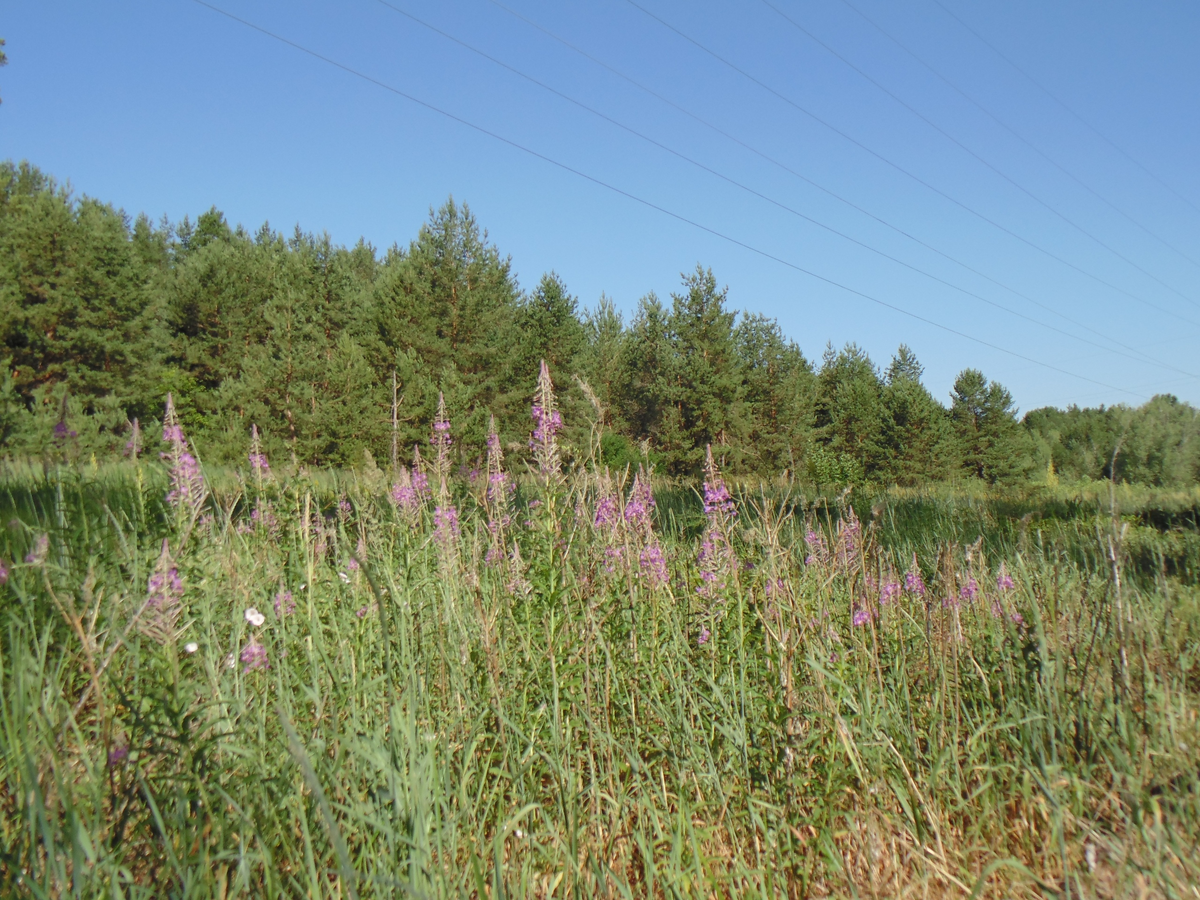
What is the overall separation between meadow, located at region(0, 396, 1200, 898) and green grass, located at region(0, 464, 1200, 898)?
1cm

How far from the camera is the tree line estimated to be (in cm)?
2634

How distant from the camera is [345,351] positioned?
27500 millimetres

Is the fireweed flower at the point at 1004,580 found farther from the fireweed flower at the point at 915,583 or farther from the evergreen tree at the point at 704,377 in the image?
the evergreen tree at the point at 704,377

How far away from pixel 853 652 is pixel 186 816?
1902 mm

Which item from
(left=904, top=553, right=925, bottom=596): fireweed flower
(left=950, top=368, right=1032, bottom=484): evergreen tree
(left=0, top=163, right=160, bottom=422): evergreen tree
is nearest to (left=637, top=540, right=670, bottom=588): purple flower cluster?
(left=904, top=553, right=925, bottom=596): fireweed flower

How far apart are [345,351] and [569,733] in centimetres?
2796

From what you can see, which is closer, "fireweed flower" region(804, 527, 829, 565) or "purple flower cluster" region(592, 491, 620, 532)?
"purple flower cluster" region(592, 491, 620, 532)

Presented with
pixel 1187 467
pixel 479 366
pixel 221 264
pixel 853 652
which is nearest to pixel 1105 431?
pixel 1187 467

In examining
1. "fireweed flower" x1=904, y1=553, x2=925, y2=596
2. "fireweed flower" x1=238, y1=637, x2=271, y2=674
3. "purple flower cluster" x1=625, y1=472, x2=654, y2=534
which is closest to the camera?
"fireweed flower" x1=238, y1=637, x2=271, y2=674

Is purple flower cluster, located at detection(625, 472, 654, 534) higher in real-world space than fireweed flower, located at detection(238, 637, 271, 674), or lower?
higher

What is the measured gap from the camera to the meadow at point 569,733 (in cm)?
135

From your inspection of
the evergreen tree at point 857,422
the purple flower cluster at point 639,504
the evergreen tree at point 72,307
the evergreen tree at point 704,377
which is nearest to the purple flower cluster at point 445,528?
the purple flower cluster at point 639,504

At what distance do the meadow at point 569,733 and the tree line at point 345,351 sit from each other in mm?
15963

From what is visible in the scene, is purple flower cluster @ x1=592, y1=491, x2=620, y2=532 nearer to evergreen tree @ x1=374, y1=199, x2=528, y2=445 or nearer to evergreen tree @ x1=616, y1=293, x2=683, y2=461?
evergreen tree @ x1=374, y1=199, x2=528, y2=445
